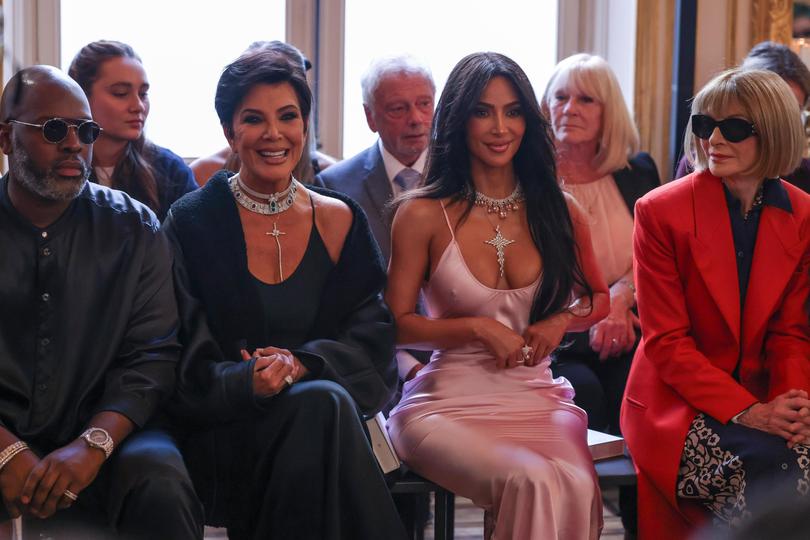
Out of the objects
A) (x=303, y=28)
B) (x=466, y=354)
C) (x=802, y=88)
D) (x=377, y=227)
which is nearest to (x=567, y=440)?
(x=466, y=354)

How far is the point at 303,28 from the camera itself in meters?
5.12

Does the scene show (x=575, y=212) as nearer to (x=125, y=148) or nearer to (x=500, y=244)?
(x=500, y=244)

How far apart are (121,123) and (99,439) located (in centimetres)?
145

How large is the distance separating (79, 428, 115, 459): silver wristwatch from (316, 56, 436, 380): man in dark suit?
142cm

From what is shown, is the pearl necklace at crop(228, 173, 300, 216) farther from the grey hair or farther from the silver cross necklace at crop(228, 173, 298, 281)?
the grey hair

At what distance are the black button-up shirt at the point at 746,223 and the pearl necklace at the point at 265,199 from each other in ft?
3.81

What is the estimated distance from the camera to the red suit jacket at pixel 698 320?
301 cm

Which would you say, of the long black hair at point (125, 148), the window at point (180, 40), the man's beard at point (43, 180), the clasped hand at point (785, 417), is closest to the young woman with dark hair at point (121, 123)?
the long black hair at point (125, 148)

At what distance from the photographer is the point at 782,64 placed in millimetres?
4242

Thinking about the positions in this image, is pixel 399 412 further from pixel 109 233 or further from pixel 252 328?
pixel 109 233

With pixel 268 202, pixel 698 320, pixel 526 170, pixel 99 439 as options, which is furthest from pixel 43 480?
pixel 698 320

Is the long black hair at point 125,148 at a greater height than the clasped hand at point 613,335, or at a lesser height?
greater

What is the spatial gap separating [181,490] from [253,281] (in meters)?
0.63

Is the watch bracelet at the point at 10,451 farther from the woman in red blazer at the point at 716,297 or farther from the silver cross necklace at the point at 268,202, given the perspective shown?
the woman in red blazer at the point at 716,297
